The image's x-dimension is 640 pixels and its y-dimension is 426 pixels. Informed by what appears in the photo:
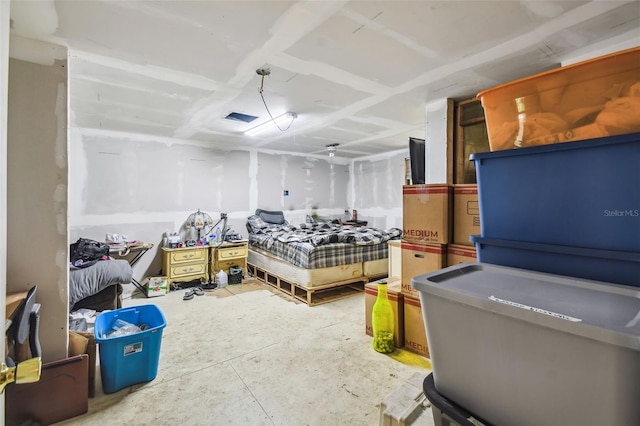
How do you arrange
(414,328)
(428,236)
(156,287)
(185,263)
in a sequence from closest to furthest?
(428,236) < (414,328) < (156,287) < (185,263)

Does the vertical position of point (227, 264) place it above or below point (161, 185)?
below

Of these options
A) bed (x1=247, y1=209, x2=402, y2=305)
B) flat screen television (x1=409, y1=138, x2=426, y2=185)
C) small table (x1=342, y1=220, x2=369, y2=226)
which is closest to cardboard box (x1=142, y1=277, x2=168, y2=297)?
bed (x1=247, y1=209, x2=402, y2=305)

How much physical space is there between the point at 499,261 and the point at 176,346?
2.64 meters

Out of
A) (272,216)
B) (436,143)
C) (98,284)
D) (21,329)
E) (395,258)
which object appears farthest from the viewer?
(272,216)

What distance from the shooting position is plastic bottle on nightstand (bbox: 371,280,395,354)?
7.91ft

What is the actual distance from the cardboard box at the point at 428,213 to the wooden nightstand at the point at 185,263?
10.9 ft

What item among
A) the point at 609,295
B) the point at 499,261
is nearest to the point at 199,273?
the point at 499,261

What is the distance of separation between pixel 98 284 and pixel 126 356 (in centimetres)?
121

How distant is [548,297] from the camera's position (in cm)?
74

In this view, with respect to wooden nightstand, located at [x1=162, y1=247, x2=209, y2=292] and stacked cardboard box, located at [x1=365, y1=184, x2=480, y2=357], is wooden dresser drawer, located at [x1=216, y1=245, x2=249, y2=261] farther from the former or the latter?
stacked cardboard box, located at [x1=365, y1=184, x2=480, y2=357]

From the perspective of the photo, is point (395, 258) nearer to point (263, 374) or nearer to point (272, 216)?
point (263, 374)

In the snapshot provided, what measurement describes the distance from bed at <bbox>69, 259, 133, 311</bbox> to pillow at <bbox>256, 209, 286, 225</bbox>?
2.71 m

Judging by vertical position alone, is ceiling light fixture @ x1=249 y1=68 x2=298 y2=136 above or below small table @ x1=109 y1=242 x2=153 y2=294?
above

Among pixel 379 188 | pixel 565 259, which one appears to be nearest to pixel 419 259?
pixel 565 259
